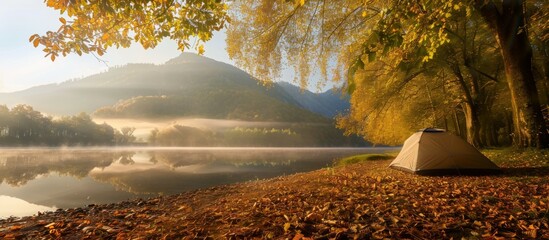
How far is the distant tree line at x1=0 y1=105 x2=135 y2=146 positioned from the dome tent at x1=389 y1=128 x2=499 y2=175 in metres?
126

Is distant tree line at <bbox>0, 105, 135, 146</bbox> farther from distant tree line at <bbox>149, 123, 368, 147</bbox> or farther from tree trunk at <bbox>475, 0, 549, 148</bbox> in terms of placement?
tree trunk at <bbox>475, 0, 549, 148</bbox>

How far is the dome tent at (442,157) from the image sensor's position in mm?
11742

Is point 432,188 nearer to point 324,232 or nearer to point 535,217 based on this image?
point 535,217

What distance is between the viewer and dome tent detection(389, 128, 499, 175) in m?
11.7

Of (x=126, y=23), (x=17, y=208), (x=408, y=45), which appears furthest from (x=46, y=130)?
(x=408, y=45)

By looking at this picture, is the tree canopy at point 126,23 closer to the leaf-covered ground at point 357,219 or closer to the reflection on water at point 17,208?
the leaf-covered ground at point 357,219

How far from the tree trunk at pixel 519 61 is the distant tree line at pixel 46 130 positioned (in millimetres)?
128604

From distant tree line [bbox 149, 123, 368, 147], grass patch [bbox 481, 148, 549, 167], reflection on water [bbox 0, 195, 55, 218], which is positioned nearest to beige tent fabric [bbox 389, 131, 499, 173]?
grass patch [bbox 481, 148, 549, 167]

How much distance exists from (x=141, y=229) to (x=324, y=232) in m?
3.64

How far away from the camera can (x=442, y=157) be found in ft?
39.7

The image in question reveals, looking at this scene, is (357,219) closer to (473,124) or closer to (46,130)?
(473,124)

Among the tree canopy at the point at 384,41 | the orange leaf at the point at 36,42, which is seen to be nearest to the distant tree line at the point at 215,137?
the tree canopy at the point at 384,41

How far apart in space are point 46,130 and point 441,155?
131 meters

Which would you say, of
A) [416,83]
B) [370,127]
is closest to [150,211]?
[370,127]
